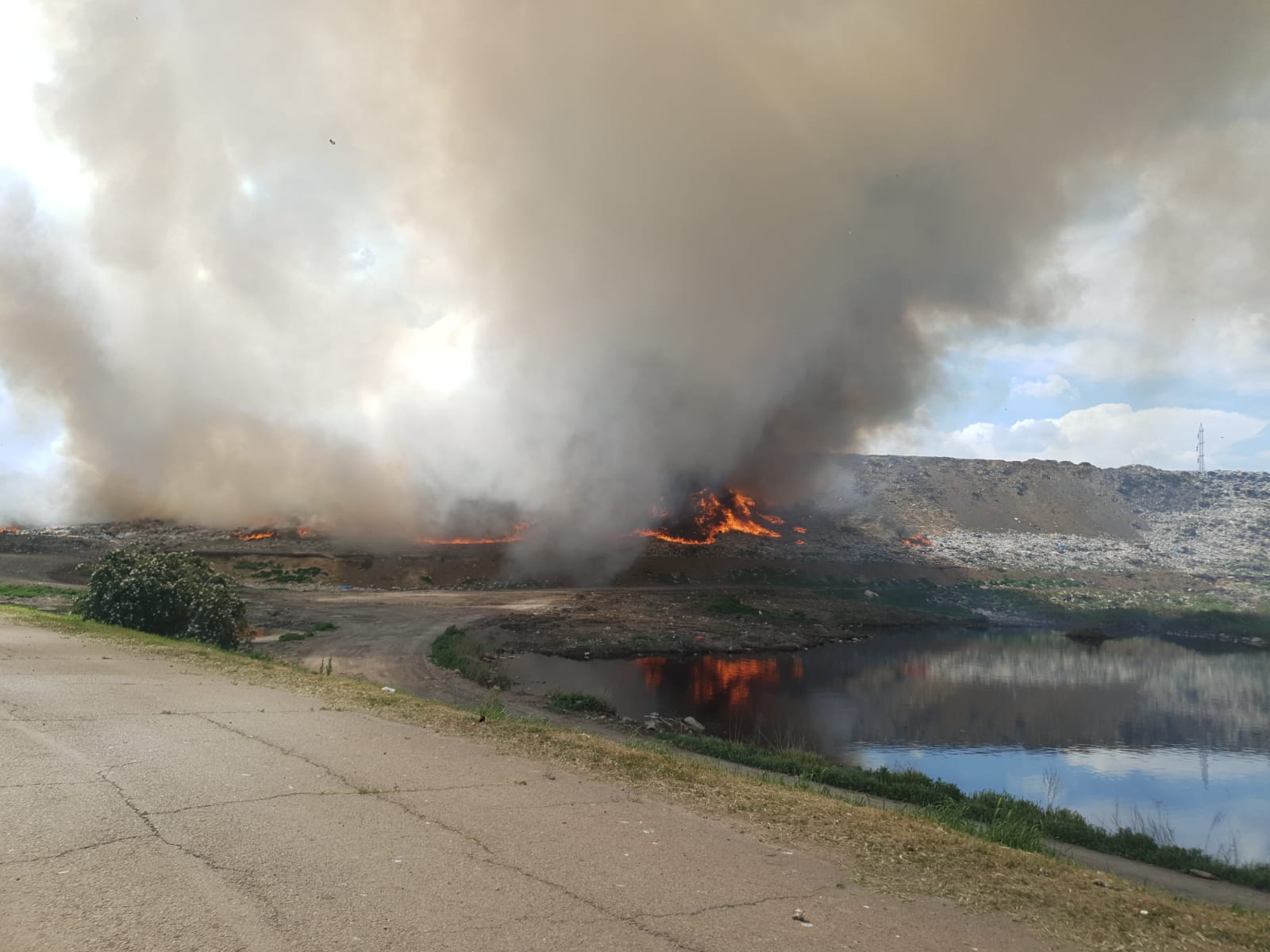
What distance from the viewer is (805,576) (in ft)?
191

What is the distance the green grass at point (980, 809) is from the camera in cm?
1162

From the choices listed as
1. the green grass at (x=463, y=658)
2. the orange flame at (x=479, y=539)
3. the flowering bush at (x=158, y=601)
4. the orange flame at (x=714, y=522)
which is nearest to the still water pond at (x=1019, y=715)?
the green grass at (x=463, y=658)

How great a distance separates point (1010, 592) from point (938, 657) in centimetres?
2576

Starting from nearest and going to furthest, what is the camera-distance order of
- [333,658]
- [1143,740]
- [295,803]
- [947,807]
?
1. [295,803]
2. [947,807]
3. [1143,740]
4. [333,658]

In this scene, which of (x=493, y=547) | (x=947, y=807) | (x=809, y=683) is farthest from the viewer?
(x=493, y=547)

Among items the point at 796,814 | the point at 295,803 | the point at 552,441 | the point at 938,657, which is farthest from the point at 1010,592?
the point at 295,803

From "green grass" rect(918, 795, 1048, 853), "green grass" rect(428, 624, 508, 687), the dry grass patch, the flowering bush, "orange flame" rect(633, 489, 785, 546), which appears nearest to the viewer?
the dry grass patch

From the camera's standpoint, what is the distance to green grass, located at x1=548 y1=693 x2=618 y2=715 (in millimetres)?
20438

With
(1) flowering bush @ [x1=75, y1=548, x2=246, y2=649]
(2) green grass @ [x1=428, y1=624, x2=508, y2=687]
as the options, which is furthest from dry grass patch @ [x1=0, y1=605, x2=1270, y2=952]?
(1) flowering bush @ [x1=75, y1=548, x2=246, y2=649]

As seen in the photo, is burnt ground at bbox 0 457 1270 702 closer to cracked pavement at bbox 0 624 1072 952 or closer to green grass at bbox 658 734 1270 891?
green grass at bbox 658 734 1270 891

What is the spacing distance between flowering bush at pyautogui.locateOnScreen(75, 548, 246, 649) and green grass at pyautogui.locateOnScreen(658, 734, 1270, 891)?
13576 millimetres

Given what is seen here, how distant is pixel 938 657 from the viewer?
3653 cm

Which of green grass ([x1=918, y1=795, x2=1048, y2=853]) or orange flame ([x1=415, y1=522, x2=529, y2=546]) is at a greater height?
orange flame ([x1=415, y1=522, x2=529, y2=546])

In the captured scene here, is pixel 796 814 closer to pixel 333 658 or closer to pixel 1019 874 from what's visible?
pixel 1019 874
